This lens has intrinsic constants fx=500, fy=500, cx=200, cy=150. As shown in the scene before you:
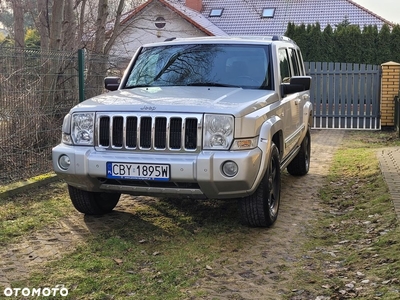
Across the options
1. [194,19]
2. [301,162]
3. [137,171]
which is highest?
[194,19]

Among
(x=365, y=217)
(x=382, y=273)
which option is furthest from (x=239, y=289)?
(x=365, y=217)

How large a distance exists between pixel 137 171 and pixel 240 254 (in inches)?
47.9

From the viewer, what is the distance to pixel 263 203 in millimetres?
4953

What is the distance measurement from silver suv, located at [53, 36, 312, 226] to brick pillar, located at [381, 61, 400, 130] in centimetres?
990

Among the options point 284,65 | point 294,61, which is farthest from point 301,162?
point 284,65

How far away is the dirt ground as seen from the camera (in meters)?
3.86

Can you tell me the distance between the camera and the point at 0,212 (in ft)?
19.2

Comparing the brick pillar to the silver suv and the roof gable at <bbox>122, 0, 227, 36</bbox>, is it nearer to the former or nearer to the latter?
the silver suv

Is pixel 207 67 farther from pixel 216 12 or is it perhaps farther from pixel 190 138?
pixel 216 12

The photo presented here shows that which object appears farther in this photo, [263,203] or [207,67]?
[207,67]

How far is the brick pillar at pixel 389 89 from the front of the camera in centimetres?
1471

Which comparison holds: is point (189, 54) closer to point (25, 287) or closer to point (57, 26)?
point (25, 287)

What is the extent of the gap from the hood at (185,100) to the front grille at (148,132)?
0.08 meters

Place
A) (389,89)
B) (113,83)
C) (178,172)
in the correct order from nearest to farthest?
(178,172)
(113,83)
(389,89)
